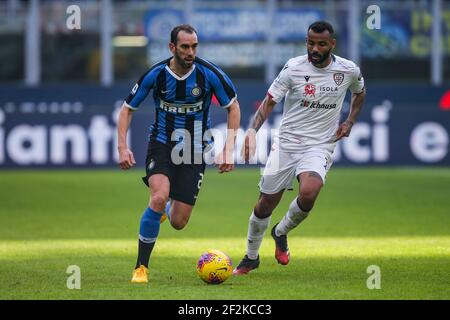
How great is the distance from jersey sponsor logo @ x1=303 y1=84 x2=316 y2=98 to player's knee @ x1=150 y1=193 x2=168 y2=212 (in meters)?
1.74

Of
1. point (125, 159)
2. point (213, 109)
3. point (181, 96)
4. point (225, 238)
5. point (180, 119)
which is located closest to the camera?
point (125, 159)

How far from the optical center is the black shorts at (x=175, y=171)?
999 centimetres

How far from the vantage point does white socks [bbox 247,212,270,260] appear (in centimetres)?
1029

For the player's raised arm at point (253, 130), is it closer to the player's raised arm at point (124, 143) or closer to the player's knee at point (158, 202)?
the player's knee at point (158, 202)

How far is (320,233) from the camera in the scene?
1395cm

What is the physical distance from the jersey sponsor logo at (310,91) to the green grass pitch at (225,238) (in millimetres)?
1637

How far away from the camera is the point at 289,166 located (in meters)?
10.3

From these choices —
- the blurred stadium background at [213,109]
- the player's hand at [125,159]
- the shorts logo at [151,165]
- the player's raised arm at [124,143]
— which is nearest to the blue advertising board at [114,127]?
the blurred stadium background at [213,109]

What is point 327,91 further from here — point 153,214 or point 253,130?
point 153,214

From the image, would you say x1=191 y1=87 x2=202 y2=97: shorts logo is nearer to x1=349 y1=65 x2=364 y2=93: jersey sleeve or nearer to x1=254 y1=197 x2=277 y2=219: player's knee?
x1=254 y1=197 x2=277 y2=219: player's knee

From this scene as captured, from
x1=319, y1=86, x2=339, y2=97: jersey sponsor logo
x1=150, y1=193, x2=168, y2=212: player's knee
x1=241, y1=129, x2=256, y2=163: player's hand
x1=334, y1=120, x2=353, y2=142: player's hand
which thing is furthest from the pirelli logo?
x1=334, y1=120, x2=353, y2=142: player's hand

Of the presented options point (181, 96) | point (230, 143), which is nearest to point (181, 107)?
point (181, 96)

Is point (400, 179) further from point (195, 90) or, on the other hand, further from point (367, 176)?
point (195, 90)

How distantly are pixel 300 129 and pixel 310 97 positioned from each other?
1.08 ft
